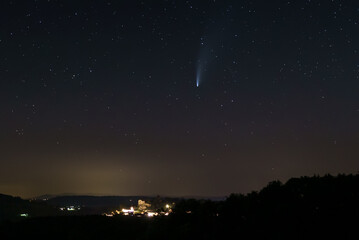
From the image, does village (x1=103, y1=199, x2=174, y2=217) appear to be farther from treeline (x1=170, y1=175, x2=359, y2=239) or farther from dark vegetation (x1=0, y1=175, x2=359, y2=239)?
treeline (x1=170, y1=175, x2=359, y2=239)

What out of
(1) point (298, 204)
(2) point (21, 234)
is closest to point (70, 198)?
(2) point (21, 234)

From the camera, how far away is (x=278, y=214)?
806 centimetres

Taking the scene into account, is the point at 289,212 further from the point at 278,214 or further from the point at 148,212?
the point at 148,212

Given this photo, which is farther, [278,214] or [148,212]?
[148,212]

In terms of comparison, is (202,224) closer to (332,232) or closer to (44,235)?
(332,232)

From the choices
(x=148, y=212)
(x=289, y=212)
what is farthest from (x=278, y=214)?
(x=148, y=212)

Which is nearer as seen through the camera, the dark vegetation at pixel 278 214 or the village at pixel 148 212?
the dark vegetation at pixel 278 214

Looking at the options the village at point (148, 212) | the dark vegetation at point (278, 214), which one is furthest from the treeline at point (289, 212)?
the village at point (148, 212)

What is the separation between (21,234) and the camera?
583 inches

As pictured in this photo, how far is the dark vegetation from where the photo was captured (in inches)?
296

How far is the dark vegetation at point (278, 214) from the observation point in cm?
753

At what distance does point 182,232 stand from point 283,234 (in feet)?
8.12

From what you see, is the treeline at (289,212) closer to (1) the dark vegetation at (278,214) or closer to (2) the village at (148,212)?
(1) the dark vegetation at (278,214)

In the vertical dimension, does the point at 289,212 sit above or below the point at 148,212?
above
